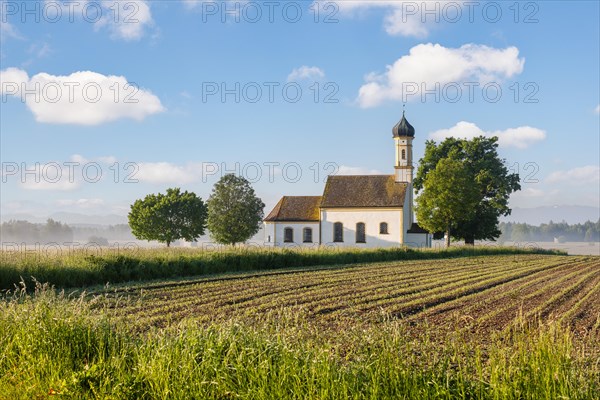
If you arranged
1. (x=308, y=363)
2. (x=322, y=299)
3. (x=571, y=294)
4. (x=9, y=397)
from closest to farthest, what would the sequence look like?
→ (x=308, y=363) → (x=9, y=397) → (x=322, y=299) → (x=571, y=294)

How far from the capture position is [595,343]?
1055 cm

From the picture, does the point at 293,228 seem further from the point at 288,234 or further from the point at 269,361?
the point at 269,361

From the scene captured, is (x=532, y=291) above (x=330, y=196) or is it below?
below

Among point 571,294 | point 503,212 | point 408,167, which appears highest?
point 408,167

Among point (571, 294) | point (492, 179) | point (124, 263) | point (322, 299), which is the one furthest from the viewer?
point (492, 179)

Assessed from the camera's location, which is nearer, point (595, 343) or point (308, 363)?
point (308, 363)

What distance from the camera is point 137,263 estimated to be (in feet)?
76.8

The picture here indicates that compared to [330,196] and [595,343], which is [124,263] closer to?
[595,343]

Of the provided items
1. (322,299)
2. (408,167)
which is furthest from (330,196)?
(322,299)

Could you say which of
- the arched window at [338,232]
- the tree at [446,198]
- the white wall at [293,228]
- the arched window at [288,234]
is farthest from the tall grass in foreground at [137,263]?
the arched window at [288,234]

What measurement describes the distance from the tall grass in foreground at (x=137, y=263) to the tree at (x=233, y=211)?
23.3 m

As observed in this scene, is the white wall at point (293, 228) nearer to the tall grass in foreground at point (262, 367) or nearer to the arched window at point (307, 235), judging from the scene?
the arched window at point (307, 235)

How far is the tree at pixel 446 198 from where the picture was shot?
53.5 m

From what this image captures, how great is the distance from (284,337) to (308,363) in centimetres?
47
